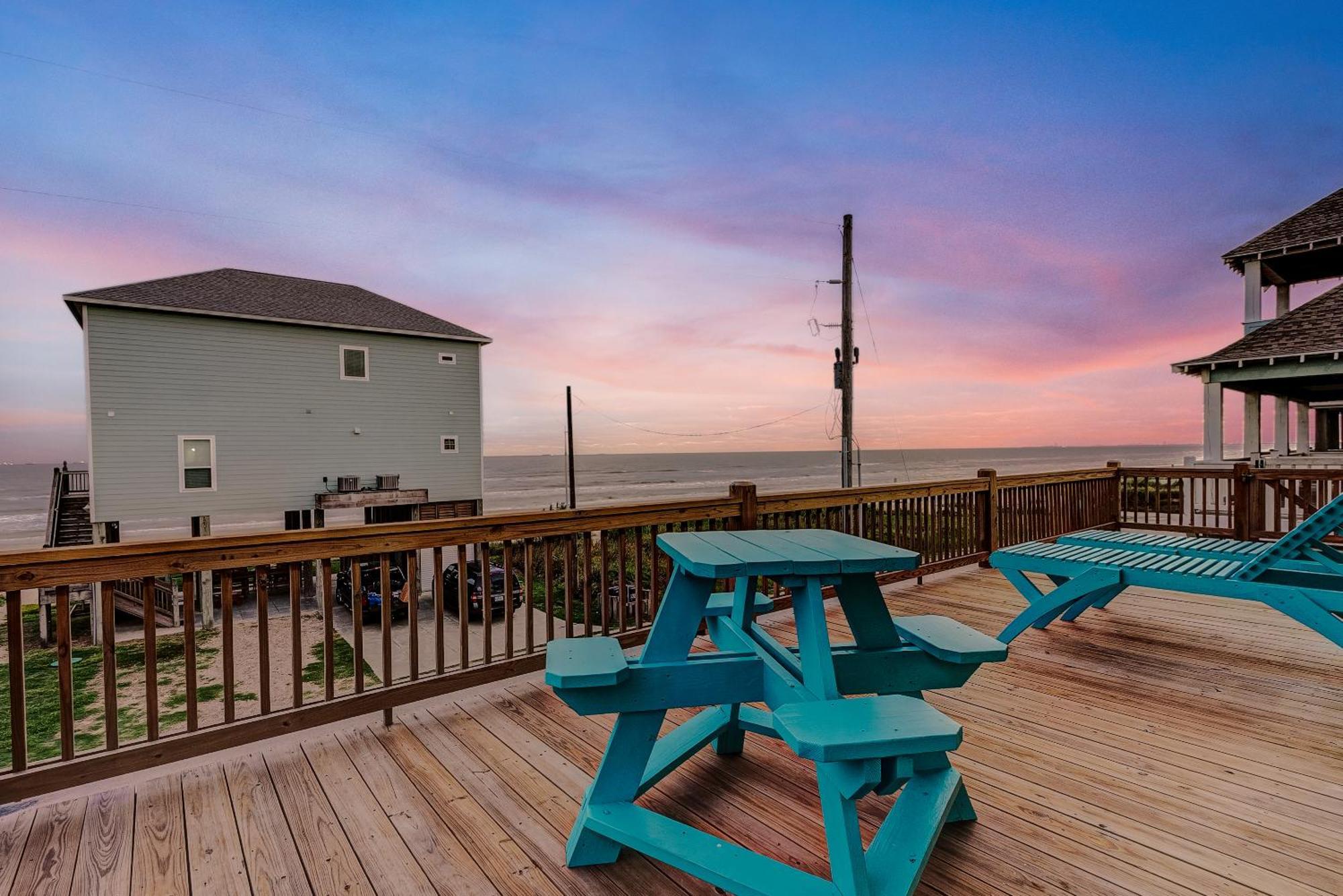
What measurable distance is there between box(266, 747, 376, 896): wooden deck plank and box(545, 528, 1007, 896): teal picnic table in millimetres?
632

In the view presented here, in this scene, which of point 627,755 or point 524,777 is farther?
point 524,777

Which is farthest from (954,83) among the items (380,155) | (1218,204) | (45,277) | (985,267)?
(45,277)

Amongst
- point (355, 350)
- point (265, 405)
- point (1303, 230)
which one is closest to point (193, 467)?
point (265, 405)

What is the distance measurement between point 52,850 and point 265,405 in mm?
14249

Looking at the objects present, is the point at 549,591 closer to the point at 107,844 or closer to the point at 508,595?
the point at 508,595

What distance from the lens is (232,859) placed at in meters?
1.73

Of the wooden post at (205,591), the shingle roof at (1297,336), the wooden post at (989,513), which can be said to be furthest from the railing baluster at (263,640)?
the wooden post at (205,591)

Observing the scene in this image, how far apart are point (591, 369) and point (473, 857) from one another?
82.1 ft

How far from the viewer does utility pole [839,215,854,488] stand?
404 inches

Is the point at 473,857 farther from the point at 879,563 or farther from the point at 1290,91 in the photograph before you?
the point at 1290,91

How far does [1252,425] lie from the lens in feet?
32.1

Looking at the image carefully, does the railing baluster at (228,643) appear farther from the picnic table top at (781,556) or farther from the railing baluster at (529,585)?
the picnic table top at (781,556)

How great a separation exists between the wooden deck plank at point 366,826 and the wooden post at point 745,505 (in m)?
2.35

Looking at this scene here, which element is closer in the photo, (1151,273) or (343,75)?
(343,75)
